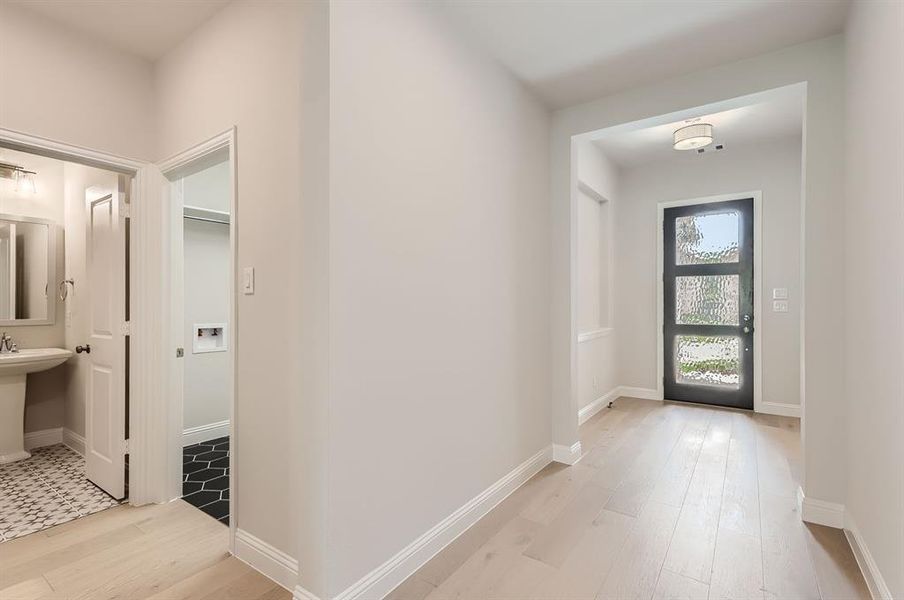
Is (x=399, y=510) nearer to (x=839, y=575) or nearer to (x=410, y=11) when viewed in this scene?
(x=839, y=575)

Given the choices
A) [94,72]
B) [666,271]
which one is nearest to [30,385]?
[94,72]

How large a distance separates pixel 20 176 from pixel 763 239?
710 centimetres

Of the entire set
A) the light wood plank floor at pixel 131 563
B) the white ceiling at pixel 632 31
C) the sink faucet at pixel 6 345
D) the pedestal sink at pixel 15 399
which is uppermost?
the white ceiling at pixel 632 31

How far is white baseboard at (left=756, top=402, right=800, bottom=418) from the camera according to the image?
442 cm

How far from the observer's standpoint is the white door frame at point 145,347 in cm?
259

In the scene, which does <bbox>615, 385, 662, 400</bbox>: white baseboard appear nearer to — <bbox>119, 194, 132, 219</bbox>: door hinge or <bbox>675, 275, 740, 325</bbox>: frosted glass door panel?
<bbox>675, 275, 740, 325</bbox>: frosted glass door panel

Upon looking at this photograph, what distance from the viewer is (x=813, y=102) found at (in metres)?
2.40

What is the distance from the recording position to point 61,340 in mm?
3955

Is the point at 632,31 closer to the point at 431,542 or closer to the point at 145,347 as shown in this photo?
the point at 431,542

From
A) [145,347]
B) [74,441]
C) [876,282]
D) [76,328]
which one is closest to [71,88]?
[145,347]

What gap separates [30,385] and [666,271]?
21.5 ft

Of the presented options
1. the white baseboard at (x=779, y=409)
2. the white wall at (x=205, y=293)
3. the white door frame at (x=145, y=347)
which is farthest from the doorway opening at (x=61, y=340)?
the white baseboard at (x=779, y=409)

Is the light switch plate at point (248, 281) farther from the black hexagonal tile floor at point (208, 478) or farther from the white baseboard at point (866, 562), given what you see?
the white baseboard at point (866, 562)

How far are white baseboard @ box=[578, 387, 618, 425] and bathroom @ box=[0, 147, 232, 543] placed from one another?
317cm
